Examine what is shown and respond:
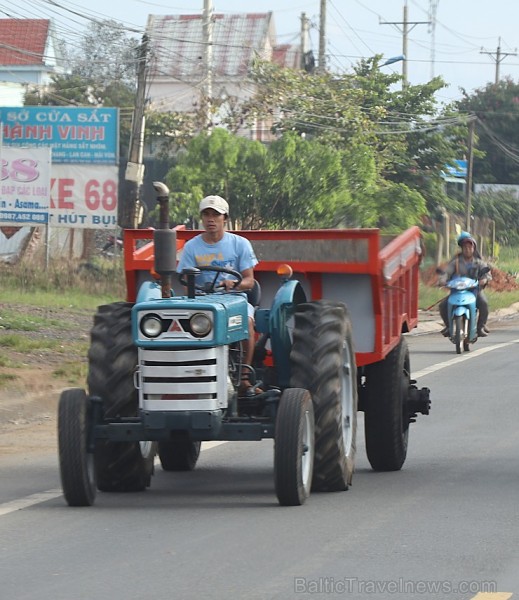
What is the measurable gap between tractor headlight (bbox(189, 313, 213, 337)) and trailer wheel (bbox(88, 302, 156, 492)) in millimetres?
765

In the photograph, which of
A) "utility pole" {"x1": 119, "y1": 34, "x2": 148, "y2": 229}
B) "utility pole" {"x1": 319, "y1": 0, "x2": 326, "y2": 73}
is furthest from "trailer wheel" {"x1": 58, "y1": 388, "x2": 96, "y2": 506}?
"utility pole" {"x1": 319, "y1": 0, "x2": 326, "y2": 73}

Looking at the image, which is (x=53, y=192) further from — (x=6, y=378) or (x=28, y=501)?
(x=28, y=501)

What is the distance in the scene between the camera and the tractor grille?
29.2 feet

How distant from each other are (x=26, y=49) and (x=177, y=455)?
71300 millimetres

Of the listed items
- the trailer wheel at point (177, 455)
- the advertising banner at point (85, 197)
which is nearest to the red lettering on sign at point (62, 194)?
the advertising banner at point (85, 197)

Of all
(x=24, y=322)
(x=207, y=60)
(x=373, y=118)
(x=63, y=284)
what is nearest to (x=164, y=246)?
(x=24, y=322)

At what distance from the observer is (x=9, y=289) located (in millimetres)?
29938

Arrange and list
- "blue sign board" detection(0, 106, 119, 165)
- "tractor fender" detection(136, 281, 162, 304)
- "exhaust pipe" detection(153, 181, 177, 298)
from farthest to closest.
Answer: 1. "blue sign board" detection(0, 106, 119, 165)
2. "tractor fender" detection(136, 281, 162, 304)
3. "exhaust pipe" detection(153, 181, 177, 298)

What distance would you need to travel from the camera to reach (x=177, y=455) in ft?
36.3

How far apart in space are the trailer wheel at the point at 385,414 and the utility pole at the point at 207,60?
32153mm

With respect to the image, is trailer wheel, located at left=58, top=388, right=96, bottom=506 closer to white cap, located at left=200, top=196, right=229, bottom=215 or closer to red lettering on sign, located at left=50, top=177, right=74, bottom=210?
white cap, located at left=200, top=196, right=229, bottom=215

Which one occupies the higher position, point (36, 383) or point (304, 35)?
point (304, 35)

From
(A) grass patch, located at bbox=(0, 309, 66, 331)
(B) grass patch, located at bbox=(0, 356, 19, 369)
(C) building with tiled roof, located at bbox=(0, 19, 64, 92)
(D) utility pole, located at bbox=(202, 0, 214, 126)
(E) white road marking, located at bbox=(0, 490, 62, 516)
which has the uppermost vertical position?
(C) building with tiled roof, located at bbox=(0, 19, 64, 92)

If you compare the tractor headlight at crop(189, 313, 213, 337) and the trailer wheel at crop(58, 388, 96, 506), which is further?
the trailer wheel at crop(58, 388, 96, 506)
